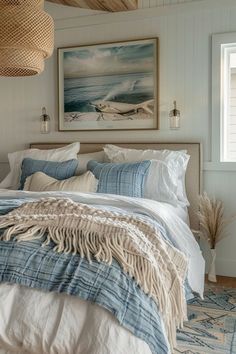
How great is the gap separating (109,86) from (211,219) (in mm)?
1596

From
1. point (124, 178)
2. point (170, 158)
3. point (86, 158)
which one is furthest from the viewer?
point (86, 158)

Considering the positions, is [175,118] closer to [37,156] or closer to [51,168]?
[51,168]

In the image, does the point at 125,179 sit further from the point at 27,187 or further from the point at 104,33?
→ the point at 104,33

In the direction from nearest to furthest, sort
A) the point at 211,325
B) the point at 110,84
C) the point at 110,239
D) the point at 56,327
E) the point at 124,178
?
the point at 56,327 < the point at 110,239 < the point at 211,325 < the point at 124,178 < the point at 110,84

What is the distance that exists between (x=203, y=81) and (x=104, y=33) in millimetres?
1106

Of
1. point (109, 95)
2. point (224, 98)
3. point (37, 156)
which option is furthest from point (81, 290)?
point (109, 95)

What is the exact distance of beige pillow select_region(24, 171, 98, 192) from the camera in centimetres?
279

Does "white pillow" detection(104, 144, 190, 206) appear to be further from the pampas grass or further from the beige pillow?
the beige pillow

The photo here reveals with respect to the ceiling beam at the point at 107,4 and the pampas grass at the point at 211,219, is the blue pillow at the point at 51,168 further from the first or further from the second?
the ceiling beam at the point at 107,4

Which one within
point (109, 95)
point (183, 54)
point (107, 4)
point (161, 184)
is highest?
point (107, 4)

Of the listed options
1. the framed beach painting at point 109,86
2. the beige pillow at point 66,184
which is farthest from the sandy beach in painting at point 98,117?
the beige pillow at point 66,184

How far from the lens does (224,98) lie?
3.25 meters

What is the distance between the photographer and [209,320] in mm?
2350

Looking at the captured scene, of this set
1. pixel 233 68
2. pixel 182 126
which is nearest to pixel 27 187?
pixel 182 126
